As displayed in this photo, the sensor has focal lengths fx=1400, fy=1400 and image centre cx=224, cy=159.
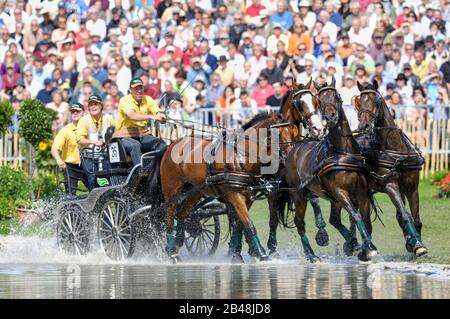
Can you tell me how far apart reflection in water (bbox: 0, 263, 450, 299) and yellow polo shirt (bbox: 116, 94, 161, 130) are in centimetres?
211

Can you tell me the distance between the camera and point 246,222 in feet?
52.4

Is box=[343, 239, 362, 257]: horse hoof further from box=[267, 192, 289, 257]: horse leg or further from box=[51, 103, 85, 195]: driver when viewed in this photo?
box=[51, 103, 85, 195]: driver

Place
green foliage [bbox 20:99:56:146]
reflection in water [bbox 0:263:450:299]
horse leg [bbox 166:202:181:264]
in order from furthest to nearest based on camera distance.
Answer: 1. green foliage [bbox 20:99:56:146]
2. horse leg [bbox 166:202:181:264]
3. reflection in water [bbox 0:263:450:299]

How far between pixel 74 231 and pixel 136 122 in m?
1.63

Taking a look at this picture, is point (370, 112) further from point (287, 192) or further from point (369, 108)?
point (287, 192)

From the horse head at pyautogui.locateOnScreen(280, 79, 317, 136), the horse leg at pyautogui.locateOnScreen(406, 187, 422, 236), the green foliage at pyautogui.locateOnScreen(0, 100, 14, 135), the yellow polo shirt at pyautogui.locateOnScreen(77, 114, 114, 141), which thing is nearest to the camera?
the horse head at pyautogui.locateOnScreen(280, 79, 317, 136)

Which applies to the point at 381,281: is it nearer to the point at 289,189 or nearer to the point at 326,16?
the point at 289,189

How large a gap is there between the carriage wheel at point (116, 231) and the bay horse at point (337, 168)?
85.8 inches

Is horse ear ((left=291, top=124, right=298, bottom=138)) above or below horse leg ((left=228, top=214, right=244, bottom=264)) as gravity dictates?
above

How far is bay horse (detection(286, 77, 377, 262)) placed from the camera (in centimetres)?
1570

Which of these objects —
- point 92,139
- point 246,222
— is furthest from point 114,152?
point 246,222

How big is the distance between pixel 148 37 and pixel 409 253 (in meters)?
11.7

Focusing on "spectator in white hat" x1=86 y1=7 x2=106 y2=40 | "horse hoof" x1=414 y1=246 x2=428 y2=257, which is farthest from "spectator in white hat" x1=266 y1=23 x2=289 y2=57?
"horse hoof" x1=414 y1=246 x2=428 y2=257

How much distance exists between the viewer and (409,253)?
1689cm
